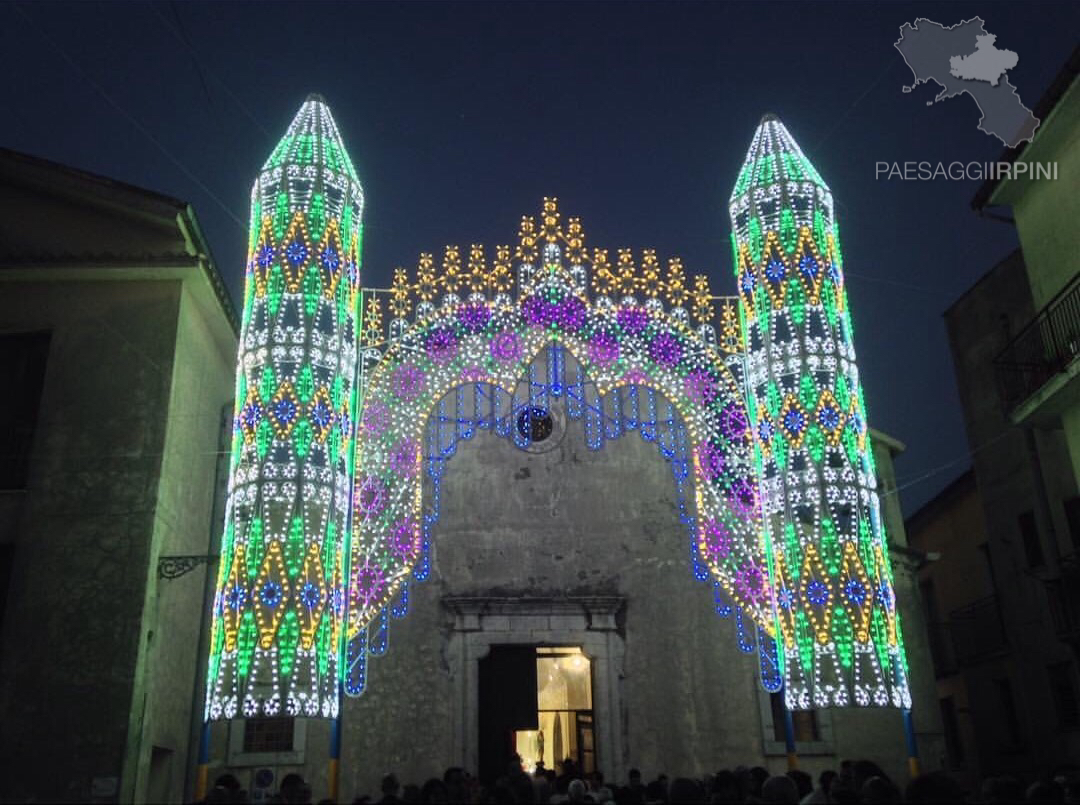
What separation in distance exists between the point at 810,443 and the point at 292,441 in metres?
6.10

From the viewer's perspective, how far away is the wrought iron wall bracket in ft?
36.8

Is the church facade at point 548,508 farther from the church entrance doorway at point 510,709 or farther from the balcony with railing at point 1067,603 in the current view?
the balcony with railing at point 1067,603

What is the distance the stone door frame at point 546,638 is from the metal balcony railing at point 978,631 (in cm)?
769

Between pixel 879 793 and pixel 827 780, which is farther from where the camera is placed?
pixel 827 780

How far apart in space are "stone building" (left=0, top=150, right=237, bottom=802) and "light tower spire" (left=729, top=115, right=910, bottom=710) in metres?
6.90

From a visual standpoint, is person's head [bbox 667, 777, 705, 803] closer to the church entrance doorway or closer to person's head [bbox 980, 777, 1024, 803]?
person's head [bbox 980, 777, 1024, 803]

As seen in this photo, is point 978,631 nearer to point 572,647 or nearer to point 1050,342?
point 1050,342

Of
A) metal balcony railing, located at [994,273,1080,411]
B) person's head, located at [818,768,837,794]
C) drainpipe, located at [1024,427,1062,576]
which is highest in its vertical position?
metal balcony railing, located at [994,273,1080,411]

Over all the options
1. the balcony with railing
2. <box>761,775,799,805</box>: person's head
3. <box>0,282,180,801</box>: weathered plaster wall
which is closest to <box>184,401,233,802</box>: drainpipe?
<box>0,282,180,801</box>: weathered plaster wall

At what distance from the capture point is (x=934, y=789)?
4.71 metres

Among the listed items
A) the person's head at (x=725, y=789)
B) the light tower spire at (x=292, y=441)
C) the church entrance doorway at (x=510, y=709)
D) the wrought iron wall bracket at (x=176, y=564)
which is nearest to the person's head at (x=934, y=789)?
the person's head at (x=725, y=789)

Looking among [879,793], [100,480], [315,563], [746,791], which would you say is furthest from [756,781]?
[100,480]

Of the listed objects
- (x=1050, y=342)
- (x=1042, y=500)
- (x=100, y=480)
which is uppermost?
(x=1050, y=342)

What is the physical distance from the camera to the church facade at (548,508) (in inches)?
435
